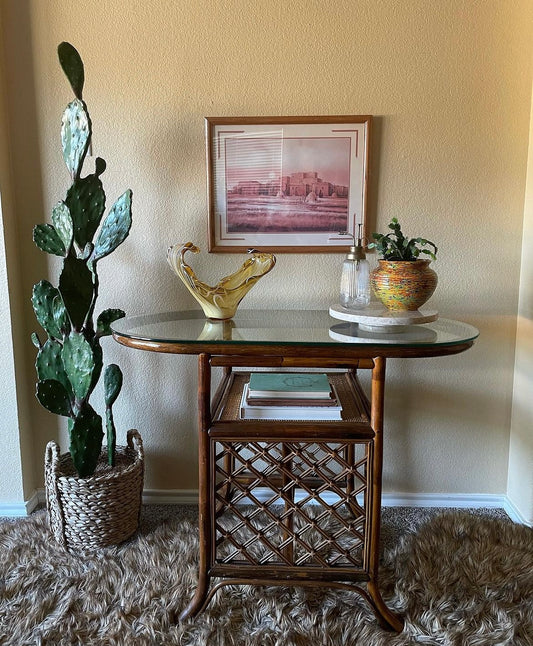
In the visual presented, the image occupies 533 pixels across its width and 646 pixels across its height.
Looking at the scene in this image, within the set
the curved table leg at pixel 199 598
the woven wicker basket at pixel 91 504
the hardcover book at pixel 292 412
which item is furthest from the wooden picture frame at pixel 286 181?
the curved table leg at pixel 199 598

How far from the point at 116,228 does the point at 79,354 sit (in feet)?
1.31

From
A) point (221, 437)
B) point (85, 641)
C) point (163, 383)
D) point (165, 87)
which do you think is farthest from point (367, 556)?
point (165, 87)

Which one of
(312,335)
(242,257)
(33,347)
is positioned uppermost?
(242,257)

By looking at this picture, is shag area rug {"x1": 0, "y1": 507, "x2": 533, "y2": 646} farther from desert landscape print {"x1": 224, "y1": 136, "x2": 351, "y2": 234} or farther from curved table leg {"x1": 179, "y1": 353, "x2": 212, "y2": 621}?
desert landscape print {"x1": 224, "y1": 136, "x2": 351, "y2": 234}

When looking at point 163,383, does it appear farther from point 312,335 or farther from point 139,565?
point 312,335

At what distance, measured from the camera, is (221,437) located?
48.4 inches

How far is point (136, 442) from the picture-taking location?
5.54ft

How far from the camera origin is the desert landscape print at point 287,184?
1665 mm

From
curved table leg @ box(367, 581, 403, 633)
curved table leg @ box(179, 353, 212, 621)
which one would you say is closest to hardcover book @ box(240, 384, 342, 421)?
curved table leg @ box(179, 353, 212, 621)

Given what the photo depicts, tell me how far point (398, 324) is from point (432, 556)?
0.76m

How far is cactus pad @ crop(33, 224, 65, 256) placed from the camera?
152 centimetres

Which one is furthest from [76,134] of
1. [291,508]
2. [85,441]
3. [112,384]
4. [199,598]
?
[199,598]

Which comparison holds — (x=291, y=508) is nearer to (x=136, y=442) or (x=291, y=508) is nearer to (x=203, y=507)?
(x=203, y=507)

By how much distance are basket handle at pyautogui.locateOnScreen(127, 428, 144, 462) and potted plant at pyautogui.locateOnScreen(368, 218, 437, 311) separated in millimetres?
947
